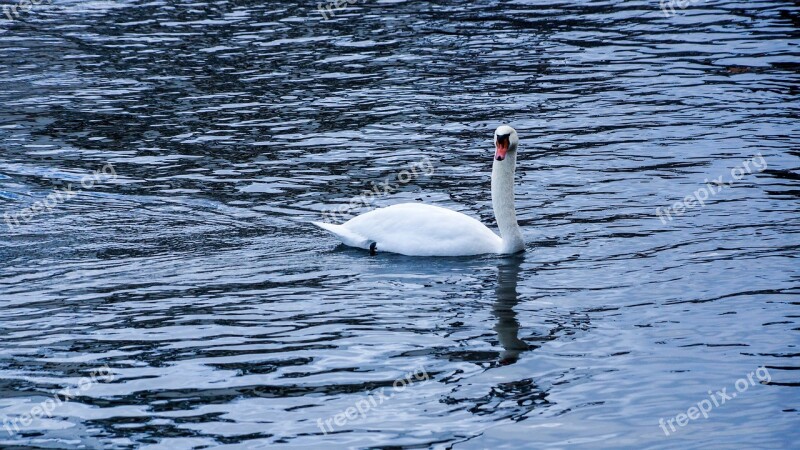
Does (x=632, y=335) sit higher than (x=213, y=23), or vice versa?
(x=213, y=23)

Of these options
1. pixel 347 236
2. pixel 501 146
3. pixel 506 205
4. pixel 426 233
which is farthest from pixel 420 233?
pixel 501 146

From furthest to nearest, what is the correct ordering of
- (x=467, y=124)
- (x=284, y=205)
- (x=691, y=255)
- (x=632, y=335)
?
(x=467, y=124) → (x=284, y=205) → (x=691, y=255) → (x=632, y=335)

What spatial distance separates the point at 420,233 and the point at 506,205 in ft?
3.38

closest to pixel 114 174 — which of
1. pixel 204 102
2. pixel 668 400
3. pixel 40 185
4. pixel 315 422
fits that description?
pixel 40 185

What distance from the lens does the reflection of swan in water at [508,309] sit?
10.1 meters

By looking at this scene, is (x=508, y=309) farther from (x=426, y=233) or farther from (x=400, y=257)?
(x=400, y=257)

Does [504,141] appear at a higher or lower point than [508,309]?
higher

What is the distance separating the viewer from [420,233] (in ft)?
42.8

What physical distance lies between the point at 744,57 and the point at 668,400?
1476 centimetres

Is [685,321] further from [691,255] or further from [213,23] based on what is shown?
[213,23]

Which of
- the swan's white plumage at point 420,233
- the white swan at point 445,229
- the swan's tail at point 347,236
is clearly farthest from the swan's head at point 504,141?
the swan's tail at point 347,236

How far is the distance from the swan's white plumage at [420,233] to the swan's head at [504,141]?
83 centimetres

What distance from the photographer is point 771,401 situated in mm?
8969

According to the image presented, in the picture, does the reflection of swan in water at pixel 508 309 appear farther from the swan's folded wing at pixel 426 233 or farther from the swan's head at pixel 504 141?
the swan's head at pixel 504 141
